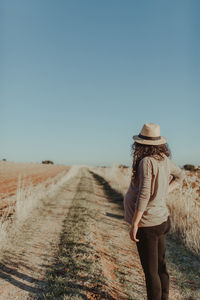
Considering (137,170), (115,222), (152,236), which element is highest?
(137,170)

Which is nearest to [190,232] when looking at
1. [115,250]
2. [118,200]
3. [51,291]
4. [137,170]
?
[115,250]

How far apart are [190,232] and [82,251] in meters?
2.33

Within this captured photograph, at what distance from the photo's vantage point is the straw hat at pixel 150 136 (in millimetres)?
2465

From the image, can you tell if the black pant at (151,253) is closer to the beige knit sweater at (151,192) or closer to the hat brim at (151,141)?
the beige knit sweater at (151,192)

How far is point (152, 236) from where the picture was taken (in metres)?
2.33

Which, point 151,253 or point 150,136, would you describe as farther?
point 150,136

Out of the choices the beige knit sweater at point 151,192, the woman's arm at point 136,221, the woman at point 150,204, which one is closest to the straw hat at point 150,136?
the woman at point 150,204

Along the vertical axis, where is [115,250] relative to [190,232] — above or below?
below

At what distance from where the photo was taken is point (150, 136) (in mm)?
2506

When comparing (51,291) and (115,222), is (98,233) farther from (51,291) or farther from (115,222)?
(51,291)

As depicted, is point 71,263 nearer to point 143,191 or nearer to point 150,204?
point 150,204

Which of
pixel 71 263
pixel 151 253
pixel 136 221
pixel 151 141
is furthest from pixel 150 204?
pixel 71 263

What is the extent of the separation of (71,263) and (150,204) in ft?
8.03

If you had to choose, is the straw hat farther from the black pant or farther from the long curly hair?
the black pant
